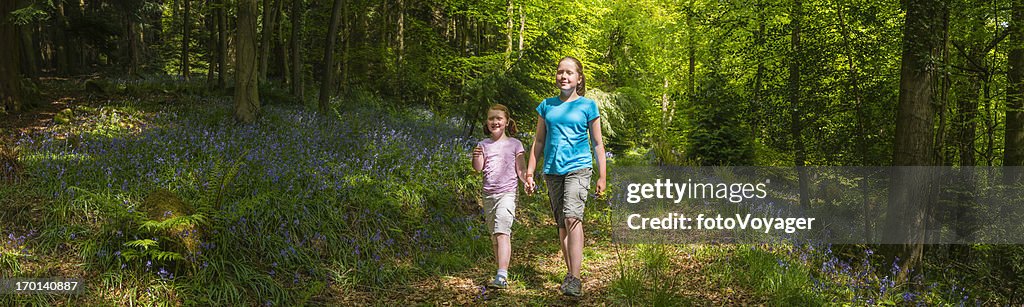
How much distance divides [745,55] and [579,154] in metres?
7.79

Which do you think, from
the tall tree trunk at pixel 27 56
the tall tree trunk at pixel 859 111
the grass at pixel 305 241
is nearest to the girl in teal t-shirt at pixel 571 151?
the grass at pixel 305 241

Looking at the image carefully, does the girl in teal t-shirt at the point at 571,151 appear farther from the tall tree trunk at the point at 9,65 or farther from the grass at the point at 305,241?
the tall tree trunk at the point at 9,65

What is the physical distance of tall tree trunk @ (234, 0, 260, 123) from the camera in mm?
10719

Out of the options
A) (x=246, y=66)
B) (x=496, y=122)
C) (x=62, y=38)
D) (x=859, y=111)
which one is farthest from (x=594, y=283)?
(x=62, y=38)

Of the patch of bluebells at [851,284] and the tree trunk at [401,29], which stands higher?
the tree trunk at [401,29]

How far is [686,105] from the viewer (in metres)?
13.9

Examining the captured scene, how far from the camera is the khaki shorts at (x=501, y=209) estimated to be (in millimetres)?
5215

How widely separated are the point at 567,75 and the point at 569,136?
495 millimetres

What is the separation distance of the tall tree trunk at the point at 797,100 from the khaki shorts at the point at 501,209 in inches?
295

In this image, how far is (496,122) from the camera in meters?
5.30

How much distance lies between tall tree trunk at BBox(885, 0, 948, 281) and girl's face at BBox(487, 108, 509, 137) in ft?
19.3

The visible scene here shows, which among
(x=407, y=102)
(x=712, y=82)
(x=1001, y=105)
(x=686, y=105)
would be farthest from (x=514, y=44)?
(x=1001, y=105)

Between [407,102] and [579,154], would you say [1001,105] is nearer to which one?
[579,154]

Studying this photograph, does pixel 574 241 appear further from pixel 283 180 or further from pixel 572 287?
pixel 283 180
